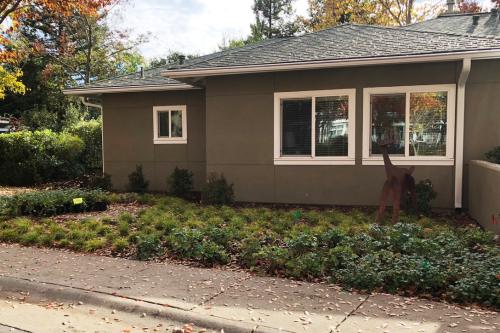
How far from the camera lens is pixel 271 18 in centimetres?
4431

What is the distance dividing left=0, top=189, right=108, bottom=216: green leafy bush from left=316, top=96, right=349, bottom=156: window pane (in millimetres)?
5142

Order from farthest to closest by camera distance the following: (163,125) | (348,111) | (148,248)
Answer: (163,125) < (348,111) < (148,248)

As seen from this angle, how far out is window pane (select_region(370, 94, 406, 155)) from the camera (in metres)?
9.71

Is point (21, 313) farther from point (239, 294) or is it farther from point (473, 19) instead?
point (473, 19)

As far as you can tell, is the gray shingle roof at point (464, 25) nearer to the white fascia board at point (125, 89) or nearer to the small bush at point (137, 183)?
the white fascia board at point (125, 89)

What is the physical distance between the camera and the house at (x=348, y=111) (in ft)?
30.4

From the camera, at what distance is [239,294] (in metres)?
4.98

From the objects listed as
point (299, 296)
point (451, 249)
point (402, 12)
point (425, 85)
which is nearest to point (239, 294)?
point (299, 296)

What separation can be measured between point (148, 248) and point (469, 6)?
92.1ft

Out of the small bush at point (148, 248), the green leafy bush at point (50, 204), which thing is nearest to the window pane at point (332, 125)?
the small bush at point (148, 248)

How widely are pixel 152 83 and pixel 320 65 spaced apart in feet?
18.3

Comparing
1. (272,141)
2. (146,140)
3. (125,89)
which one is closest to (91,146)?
(146,140)

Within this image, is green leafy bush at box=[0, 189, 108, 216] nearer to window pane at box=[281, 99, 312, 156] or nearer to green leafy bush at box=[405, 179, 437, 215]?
window pane at box=[281, 99, 312, 156]

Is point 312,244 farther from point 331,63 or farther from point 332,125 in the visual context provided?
point 331,63
